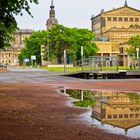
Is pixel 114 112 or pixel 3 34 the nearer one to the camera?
pixel 114 112

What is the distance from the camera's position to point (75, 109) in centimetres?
1802

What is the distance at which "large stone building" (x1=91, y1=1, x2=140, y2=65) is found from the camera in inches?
6501

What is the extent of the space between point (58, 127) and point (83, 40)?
4224 inches

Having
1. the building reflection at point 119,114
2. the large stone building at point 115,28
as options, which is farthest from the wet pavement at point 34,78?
the large stone building at point 115,28

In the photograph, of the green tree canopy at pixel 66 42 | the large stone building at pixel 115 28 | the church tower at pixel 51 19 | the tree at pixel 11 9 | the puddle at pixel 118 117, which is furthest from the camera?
the church tower at pixel 51 19

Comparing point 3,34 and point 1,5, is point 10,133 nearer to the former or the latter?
point 1,5

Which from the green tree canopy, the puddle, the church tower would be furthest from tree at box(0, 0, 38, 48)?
the church tower

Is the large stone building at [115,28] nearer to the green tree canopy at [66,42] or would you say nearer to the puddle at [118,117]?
the green tree canopy at [66,42]

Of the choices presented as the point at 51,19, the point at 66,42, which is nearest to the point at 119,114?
the point at 66,42

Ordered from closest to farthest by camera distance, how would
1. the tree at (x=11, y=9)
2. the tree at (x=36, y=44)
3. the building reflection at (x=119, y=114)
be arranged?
the building reflection at (x=119, y=114) < the tree at (x=11, y=9) < the tree at (x=36, y=44)

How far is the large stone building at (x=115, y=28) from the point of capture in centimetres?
16512

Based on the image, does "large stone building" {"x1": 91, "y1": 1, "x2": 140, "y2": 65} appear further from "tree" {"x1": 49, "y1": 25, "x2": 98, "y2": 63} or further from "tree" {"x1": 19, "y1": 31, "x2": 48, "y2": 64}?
"tree" {"x1": 49, "y1": 25, "x2": 98, "y2": 63}

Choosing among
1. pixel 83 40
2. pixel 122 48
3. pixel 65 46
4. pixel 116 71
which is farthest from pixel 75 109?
pixel 122 48

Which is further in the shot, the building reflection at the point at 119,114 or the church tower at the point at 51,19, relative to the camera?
the church tower at the point at 51,19
